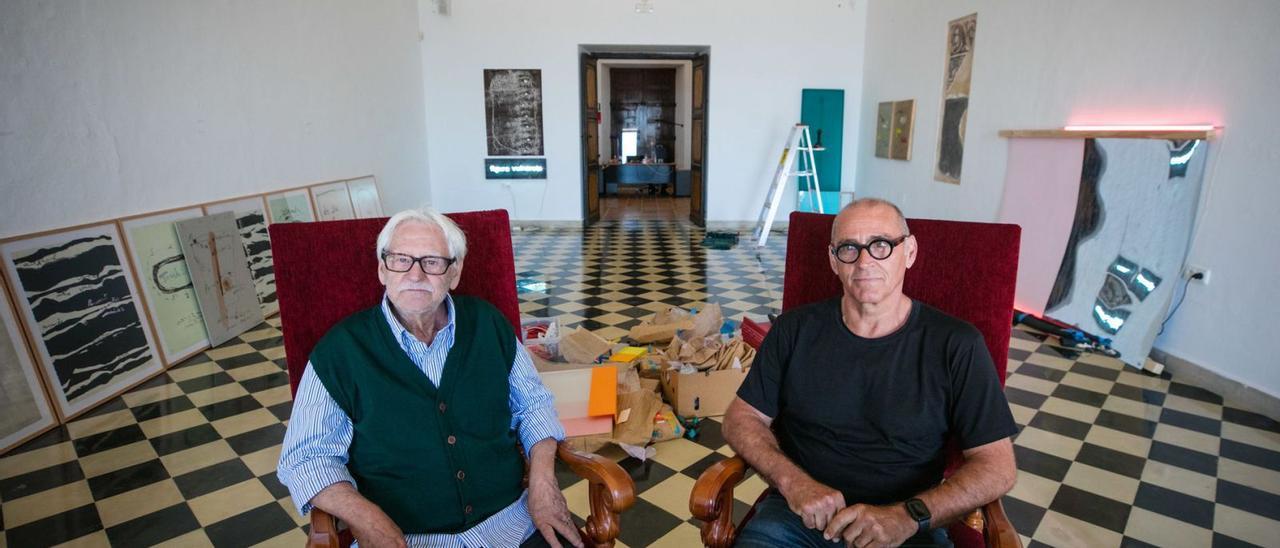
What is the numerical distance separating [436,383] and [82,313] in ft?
9.31

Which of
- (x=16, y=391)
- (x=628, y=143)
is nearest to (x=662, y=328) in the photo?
(x=16, y=391)

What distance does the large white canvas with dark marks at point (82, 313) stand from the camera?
2.97 m

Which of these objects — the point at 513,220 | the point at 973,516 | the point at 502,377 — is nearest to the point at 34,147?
the point at 502,377

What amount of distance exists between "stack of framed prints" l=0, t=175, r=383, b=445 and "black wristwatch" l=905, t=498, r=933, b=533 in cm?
348

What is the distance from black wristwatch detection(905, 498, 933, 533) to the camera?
135 centimetres

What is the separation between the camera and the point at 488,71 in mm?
8461

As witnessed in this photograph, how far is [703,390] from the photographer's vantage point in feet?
9.88

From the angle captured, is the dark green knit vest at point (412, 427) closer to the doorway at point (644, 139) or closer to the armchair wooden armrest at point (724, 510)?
the armchair wooden armrest at point (724, 510)

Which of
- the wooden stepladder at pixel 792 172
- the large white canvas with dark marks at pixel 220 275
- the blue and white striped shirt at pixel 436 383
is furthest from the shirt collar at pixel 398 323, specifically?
the wooden stepladder at pixel 792 172

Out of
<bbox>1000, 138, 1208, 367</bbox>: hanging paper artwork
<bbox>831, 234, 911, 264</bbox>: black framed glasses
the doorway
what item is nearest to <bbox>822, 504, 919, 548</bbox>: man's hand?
<bbox>831, 234, 911, 264</bbox>: black framed glasses

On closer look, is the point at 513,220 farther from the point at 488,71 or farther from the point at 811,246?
the point at 811,246

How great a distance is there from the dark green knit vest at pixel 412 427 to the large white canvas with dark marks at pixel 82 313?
252cm

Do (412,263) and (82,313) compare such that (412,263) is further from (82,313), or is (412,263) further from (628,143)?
(628,143)

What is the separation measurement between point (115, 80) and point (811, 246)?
12.8 feet
